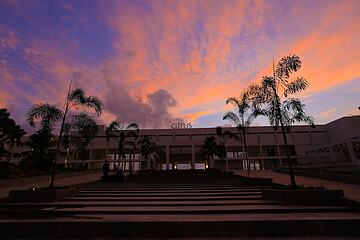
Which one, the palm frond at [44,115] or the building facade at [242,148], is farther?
the building facade at [242,148]

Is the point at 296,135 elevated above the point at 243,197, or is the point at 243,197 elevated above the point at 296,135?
the point at 296,135

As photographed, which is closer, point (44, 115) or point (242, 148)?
point (44, 115)

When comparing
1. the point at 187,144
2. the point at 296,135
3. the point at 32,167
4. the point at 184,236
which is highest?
the point at 296,135

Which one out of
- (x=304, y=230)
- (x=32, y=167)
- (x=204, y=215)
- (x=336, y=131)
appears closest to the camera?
(x=304, y=230)

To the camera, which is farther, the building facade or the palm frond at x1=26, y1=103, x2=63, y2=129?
the building facade

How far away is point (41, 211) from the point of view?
688cm

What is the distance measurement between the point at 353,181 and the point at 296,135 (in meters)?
47.3

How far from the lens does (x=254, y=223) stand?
5.37 m

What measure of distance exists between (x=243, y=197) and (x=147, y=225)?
4983mm

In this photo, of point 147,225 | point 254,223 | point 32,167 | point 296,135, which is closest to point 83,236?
point 147,225

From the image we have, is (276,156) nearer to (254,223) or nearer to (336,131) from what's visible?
(336,131)

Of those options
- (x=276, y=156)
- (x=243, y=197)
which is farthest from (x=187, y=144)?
(x=243, y=197)

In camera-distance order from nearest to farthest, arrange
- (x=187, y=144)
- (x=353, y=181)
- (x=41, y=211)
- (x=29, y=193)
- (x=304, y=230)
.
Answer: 1. (x=304, y=230)
2. (x=41, y=211)
3. (x=29, y=193)
4. (x=353, y=181)
5. (x=187, y=144)

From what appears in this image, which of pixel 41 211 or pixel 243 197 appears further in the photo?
pixel 243 197
